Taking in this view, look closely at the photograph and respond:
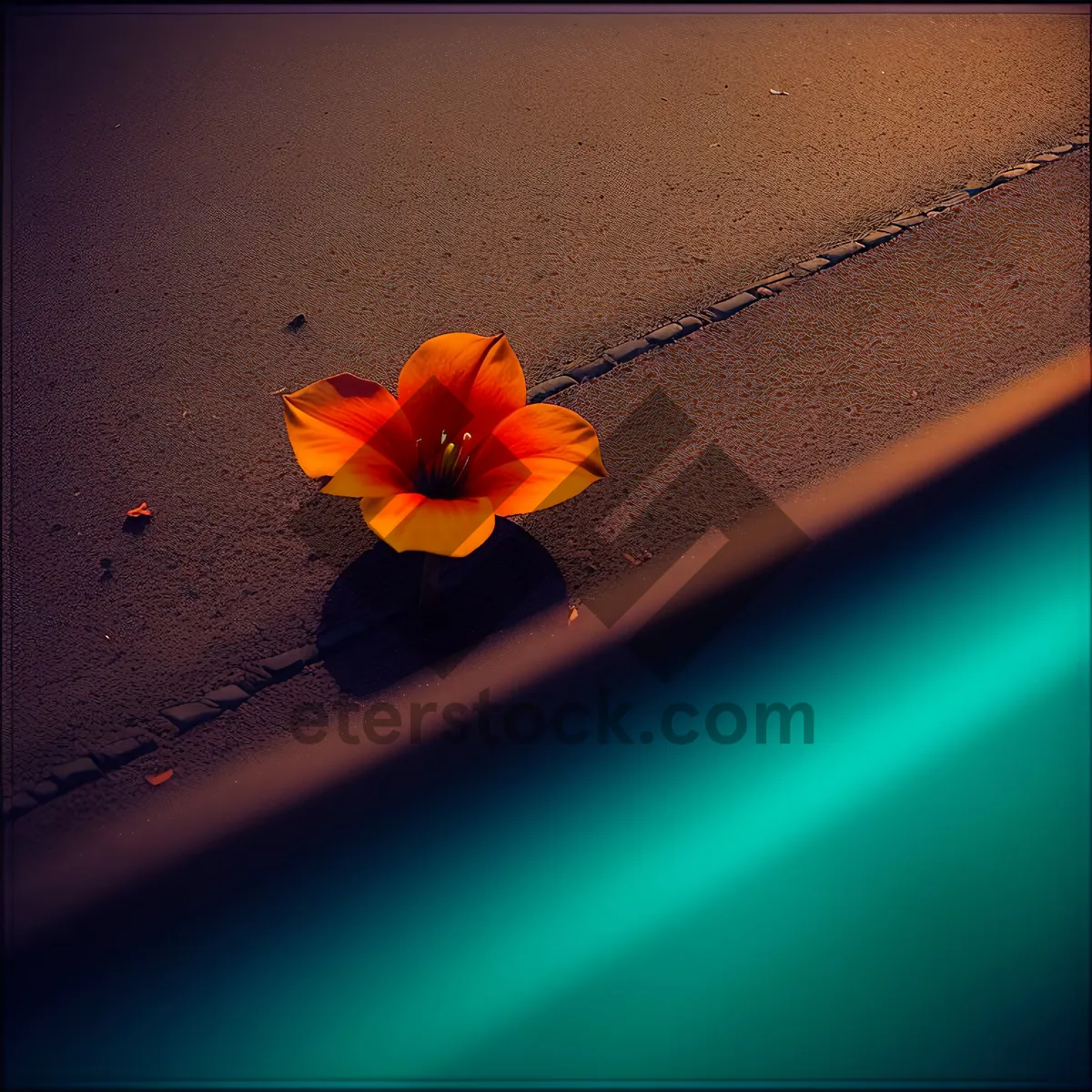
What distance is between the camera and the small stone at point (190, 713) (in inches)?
79.3

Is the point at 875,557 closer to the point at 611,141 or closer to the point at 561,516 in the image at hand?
the point at 561,516

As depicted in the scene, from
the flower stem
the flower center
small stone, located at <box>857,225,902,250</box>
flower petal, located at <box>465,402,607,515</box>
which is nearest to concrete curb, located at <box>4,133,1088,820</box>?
small stone, located at <box>857,225,902,250</box>

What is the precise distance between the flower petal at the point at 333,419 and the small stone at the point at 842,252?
179 cm

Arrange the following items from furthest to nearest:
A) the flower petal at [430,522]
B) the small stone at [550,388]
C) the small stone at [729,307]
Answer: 1. the small stone at [729,307]
2. the small stone at [550,388]
3. the flower petal at [430,522]

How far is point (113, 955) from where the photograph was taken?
68.4 inches

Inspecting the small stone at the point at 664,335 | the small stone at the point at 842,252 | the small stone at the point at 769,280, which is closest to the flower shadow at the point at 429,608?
the small stone at the point at 664,335

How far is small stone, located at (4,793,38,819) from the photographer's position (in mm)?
1880

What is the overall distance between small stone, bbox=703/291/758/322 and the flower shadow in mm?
1063

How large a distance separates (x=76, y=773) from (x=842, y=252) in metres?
2.69

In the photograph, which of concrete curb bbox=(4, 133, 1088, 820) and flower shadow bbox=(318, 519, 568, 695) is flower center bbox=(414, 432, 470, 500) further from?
concrete curb bbox=(4, 133, 1088, 820)

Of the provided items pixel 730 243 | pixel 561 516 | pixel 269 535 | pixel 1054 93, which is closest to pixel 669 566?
pixel 561 516

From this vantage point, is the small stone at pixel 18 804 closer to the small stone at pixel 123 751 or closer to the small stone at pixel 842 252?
the small stone at pixel 123 751

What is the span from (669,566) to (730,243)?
4.49 feet

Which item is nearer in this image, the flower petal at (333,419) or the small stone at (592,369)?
the flower petal at (333,419)
